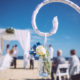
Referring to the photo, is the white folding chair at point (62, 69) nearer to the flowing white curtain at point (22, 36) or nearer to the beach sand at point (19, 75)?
the beach sand at point (19, 75)

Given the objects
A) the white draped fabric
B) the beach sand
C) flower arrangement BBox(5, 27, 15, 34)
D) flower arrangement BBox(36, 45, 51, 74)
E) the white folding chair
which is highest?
flower arrangement BBox(5, 27, 15, 34)

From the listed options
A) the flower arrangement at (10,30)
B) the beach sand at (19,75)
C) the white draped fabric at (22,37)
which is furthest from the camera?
the white draped fabric at (22,37)

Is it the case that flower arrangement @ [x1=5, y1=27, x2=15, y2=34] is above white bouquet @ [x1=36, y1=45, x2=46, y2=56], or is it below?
above

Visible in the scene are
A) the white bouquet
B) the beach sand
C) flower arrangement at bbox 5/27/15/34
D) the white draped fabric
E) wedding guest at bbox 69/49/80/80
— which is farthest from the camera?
the white draped fabric

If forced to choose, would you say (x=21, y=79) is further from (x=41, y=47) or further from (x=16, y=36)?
(x=16, y=36)

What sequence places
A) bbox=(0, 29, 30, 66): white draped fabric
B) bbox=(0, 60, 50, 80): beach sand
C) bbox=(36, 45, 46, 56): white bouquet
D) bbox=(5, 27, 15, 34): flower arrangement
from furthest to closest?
bbox=(0, 29, 30, 66): white draped fabric
bbox=(5, 27, 15, 34): flower arrangement
bbox=(0, 60, 50, 80): beach sand
bbox=(36, 45, 46, 56): white bouquet

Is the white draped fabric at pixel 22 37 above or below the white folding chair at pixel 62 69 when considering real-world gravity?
above

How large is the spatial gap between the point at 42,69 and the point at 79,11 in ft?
7.27

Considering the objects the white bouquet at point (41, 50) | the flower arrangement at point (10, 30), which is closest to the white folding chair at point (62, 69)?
the white bouquet at point (41, 50)

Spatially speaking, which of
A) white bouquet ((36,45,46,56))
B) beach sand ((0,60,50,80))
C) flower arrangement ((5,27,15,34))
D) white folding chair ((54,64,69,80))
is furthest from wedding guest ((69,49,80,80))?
flower arrangement ((5,27,15,34))

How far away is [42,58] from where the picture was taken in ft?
19.0

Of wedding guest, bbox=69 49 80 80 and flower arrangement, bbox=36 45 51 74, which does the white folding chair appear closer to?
wedding guest, bbox=69 49 80 80

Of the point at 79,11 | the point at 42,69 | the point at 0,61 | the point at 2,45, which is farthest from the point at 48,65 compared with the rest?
the point at 2,45

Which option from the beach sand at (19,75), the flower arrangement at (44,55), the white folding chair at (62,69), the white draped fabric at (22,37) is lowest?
the beach sand at (19,75)
